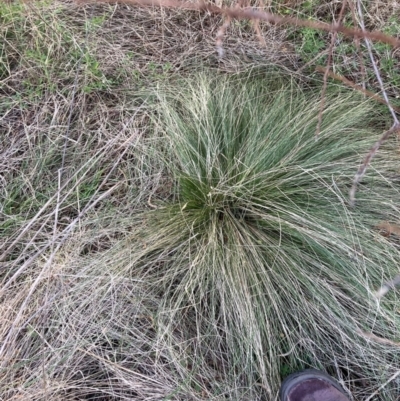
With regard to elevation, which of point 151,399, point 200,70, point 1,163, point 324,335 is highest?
point 200,70

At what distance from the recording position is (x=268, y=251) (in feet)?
3.91

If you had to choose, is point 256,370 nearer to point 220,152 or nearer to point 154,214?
point 154,214

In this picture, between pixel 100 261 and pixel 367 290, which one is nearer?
pixel 367 290

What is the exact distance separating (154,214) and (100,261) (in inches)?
8.1

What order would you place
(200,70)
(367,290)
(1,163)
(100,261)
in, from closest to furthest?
(367,290) < (100,261) < (1,163) < (200,70)

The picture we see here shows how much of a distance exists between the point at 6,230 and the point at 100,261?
338 millimetres

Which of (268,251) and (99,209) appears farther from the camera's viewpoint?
(99,209)

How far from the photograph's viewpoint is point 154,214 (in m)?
1.28

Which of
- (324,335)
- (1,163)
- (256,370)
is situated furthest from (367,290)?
(1,163)

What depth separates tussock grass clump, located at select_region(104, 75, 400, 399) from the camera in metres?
1.15

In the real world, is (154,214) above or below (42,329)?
above

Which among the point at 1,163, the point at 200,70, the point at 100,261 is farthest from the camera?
the point at 200,70

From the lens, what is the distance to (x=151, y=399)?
1.12m

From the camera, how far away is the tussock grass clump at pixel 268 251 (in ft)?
3.76
